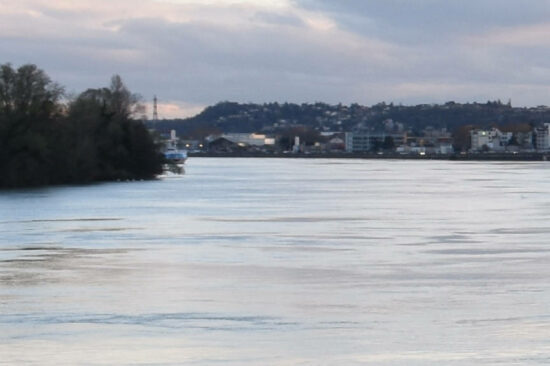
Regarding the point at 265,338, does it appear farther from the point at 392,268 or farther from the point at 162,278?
the point at 392,268

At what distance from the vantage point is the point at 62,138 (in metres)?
73.0

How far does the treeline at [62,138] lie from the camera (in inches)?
2657

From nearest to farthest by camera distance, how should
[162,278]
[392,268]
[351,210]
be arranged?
[162,278] < [392,268] < [351,210]

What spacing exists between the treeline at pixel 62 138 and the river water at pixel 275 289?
2610 centimetres

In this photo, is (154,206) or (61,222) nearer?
(61,222)

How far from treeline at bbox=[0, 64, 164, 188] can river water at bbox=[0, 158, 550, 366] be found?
85.6ft

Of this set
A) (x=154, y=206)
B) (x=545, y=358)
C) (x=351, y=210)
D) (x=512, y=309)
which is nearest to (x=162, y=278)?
(x=512, y=309)

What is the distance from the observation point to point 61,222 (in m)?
38.5

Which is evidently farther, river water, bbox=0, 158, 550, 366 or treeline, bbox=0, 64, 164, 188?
treeline, bbox=0, 64, 164, 188

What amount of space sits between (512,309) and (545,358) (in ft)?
12.6

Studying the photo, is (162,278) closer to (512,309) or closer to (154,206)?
(512,309)

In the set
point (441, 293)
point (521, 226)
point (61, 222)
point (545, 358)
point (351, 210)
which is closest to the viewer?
point (545, 358)

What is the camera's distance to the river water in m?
15.5

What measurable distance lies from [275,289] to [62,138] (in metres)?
53.3
